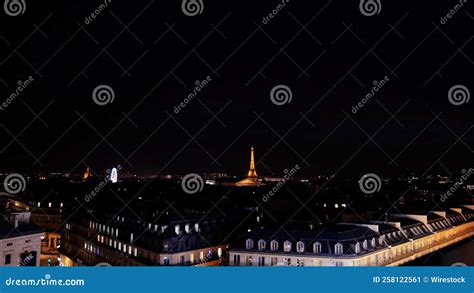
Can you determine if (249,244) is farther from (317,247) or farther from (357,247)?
(357,247)

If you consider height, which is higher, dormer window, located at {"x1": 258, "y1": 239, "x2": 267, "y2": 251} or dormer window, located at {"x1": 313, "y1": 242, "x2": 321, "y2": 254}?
dormer window, located at {"x1": 258, "y1": 239, "x2": 267, "y2": 251}

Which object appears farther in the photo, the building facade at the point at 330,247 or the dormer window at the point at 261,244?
the dormer window at the point at 261,244

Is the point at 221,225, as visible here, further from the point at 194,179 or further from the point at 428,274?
the point at 428,274
